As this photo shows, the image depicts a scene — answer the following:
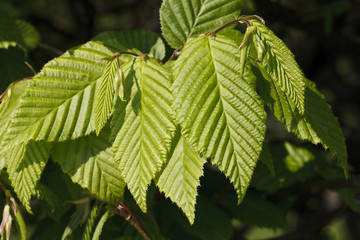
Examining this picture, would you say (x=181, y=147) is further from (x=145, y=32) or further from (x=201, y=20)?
(x=145, y=32)

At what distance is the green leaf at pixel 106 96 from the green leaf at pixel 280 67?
30 cm

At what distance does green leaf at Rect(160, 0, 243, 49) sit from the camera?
3.37ft

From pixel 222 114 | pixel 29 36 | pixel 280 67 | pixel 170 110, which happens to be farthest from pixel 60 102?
pixel 29 36

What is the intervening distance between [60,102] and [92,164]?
0.18 meters

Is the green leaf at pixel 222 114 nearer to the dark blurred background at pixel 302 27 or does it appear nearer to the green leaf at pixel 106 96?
the green leaf at pixel 106 96

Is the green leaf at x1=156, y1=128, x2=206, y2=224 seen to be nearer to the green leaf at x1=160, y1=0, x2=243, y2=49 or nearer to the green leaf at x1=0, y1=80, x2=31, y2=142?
the green leaf at x1=160, y1=0, x2=243, y2=49

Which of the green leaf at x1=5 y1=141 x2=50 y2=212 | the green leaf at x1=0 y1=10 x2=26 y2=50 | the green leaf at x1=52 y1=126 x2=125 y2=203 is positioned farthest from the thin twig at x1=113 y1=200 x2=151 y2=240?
the green leaf at x1=0 y1=10 x2=26 y2=50

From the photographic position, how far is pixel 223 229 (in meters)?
1.47

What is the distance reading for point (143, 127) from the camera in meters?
0.89

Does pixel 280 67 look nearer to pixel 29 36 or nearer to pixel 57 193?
pixel 57 193

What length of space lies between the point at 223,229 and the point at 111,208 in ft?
1.63

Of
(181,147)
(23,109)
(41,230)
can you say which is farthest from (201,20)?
(41,230)

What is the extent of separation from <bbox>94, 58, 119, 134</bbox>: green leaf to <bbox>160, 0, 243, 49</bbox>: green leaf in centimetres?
19

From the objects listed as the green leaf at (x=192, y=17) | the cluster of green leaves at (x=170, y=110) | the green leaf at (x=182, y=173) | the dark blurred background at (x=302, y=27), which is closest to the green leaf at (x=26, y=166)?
the cluster of green leaves at (x=170, y=110)
